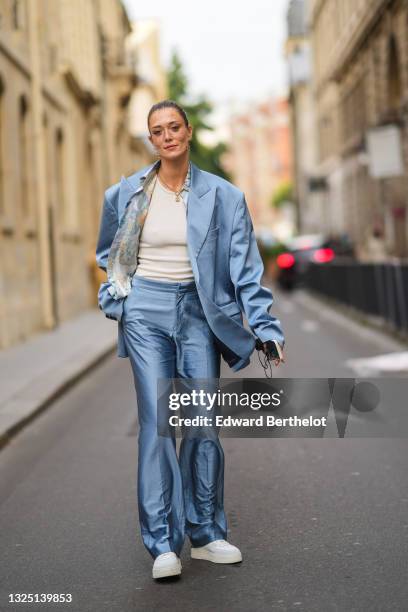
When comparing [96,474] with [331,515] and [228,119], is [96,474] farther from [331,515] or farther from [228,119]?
[228,119]

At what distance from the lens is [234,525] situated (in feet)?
17.8

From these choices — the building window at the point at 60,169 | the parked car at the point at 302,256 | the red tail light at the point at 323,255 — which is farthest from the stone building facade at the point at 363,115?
the building window at the point at 60,169

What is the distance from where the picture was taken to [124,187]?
14.9ft

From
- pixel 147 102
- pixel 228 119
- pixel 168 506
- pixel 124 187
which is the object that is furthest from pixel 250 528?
pixel 228 119

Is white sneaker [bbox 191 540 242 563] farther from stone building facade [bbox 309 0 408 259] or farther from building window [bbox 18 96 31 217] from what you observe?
stone building facade [bbox 309 0 408 259]

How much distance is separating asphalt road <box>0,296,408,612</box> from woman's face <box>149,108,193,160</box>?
1.68 m

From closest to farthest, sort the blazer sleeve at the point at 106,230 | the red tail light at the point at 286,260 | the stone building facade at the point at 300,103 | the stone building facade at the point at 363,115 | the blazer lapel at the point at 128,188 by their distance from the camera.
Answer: the blazer lapel at the point at 128,188 → the blazer sleeve at the point at 106,230 → the stone building facade at the point at 363,115 → the red tail light at the point at 286,260 → the stone building facade at the point at 300,103

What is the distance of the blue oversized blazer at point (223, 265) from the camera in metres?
4.40

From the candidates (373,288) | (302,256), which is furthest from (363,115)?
(373,288)

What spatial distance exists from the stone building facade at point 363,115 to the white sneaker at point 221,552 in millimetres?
17100

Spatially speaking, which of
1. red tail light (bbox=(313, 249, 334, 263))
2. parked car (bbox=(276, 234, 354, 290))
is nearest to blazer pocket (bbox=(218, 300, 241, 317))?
red tail light (bbox=(313, 249, 334, 263))

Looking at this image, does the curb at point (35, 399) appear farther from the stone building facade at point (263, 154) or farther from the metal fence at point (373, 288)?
the stone building facade at point (263, 154)

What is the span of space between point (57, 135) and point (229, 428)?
2047 cm

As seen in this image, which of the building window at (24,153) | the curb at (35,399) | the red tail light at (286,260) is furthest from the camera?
the red tail light at (286,260)
